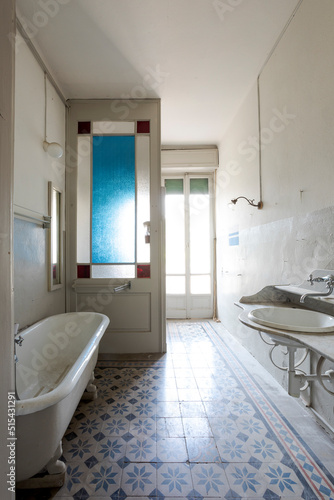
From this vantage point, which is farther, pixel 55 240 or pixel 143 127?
pixel 143 127

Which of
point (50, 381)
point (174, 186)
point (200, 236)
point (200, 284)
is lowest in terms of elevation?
point (50, 381)

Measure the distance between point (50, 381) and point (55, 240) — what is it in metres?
1.35

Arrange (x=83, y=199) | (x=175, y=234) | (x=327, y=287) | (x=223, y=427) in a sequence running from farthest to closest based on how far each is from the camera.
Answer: (x=175, y=234) → (x=83, y=199) → (x=223, y=427) → (x=327, y=287)

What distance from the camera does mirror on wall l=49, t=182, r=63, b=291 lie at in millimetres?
2316

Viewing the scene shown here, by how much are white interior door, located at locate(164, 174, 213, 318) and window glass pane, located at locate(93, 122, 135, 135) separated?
152 cm

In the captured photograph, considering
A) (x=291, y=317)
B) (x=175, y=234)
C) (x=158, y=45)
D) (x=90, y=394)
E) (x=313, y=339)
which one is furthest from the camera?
(x=175, y=234)

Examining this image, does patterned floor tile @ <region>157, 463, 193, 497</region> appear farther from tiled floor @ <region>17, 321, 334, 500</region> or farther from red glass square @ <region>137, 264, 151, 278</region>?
red glass square @ <region>137, 264, 151, 278</region>

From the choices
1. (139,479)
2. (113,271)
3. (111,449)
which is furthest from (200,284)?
(139,479)

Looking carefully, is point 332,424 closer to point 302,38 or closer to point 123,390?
point 123,390

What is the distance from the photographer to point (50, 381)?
1806mm

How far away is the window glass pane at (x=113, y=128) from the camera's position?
2.79m

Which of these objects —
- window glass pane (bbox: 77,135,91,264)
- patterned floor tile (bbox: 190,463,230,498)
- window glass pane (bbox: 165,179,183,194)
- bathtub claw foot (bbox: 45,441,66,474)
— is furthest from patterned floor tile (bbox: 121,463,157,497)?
window glass pane (bbox: 165,179,183,194)

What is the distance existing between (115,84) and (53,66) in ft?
1.97

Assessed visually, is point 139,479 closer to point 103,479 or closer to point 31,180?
point 103,479
